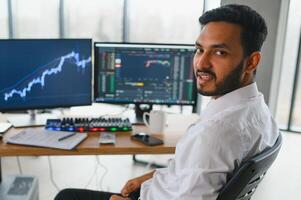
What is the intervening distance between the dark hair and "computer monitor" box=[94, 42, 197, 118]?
0.91 m

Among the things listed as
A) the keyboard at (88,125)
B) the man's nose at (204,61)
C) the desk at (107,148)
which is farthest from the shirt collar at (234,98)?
the keyboard at (88,125)

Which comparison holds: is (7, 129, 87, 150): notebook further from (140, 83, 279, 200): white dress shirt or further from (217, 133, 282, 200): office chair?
(217, 133, 282, 200): office chair

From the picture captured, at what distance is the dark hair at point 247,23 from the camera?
3.59 feet

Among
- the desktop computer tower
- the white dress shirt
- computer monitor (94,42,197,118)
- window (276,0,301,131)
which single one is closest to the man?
the white dress shirt

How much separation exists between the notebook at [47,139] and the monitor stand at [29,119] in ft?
0.42

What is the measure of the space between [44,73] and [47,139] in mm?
420

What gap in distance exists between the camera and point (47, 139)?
168 cm

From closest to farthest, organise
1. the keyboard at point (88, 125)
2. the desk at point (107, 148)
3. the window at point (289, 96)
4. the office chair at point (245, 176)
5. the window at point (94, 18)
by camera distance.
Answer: the office chair at point (245, 176) < the desk at point (107, 148) < the keyboard at point (88, 125) < the window at point (289, 96) < the window at point (94, 18)

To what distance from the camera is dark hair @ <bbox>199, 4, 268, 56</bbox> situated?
1096 millimetres

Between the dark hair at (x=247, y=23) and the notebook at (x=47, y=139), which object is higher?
the dark hair at (x=247, y=23)

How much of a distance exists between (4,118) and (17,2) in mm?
3853

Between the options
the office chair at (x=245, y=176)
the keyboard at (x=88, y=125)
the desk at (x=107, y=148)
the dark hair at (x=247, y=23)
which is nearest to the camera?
the office chair at (x=245, y=176)

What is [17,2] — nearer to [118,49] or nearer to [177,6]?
[177,6]

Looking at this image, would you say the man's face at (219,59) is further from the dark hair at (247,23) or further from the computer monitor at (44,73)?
the computer monitor at (44,73)
